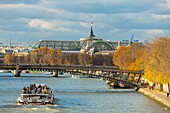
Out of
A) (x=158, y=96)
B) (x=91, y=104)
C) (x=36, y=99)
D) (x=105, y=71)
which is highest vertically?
(x=105, y=71)

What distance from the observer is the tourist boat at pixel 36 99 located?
68250 millimetres

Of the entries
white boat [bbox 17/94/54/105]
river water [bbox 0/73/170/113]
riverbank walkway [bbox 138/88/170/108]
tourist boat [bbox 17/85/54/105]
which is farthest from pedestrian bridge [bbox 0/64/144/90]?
white boat [bbox 17/94/54/105]

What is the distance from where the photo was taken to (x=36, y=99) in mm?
69062

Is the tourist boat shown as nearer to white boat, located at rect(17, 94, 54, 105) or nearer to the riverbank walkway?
white boat, located at rect(17, 94, 54, 105)

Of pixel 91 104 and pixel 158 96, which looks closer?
pixel 91 104

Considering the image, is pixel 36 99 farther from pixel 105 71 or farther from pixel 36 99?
pixel 105 71

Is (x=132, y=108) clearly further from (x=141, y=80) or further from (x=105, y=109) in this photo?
(x=141, y=80)

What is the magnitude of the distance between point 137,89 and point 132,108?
25.9 metres

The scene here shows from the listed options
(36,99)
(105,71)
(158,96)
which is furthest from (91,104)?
(105,71)

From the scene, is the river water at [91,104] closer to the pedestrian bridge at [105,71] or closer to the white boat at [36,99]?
the white boat at [36,99]

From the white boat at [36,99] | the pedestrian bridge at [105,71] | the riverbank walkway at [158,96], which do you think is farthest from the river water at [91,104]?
the pedestrian bridge at [105,71]

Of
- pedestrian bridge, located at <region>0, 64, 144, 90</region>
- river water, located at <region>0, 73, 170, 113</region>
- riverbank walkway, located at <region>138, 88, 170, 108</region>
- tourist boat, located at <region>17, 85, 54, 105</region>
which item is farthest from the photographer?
pedestrian bridge, located at <region>0, 64, 144, 90</region>

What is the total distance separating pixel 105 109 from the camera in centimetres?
6400

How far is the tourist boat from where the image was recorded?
224ft
